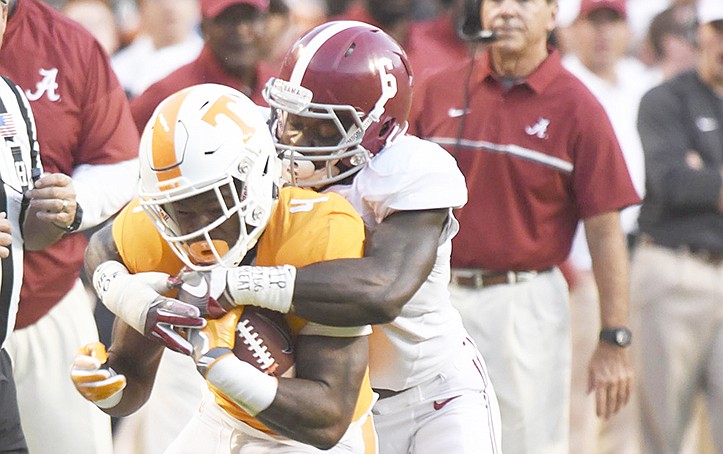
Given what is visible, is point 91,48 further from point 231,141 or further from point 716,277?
point 716,277

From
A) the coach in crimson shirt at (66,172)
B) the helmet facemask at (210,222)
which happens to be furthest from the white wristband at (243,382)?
the coach in crimson shirt at (66,172)

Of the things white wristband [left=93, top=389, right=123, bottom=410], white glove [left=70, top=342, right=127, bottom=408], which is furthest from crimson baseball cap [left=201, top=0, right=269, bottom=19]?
white glove [left=70, top=342, right=127, bottom=408]

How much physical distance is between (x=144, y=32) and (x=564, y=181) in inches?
152

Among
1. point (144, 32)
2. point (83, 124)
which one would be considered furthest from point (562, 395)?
point (144, 32)

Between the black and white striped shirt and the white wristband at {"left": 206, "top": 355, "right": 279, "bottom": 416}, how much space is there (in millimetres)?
844

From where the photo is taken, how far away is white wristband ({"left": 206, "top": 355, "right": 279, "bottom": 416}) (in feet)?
8.64

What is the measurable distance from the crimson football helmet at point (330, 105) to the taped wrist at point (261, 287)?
1.63ft

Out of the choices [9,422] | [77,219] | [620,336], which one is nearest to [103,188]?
[77,219]

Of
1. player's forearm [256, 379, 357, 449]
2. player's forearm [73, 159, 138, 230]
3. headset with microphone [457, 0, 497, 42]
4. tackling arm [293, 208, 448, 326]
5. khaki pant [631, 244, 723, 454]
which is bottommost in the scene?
khaki pant [631, 244, 723, 454]

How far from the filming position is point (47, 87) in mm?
4199

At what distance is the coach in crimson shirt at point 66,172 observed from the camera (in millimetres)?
4113

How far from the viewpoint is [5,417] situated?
10.7 ft

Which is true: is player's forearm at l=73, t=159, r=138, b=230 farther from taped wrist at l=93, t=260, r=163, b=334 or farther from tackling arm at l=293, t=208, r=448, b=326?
tackling arm at l=293, t=208, r=448, b=326

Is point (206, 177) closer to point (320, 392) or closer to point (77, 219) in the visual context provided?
point (320, 392)
